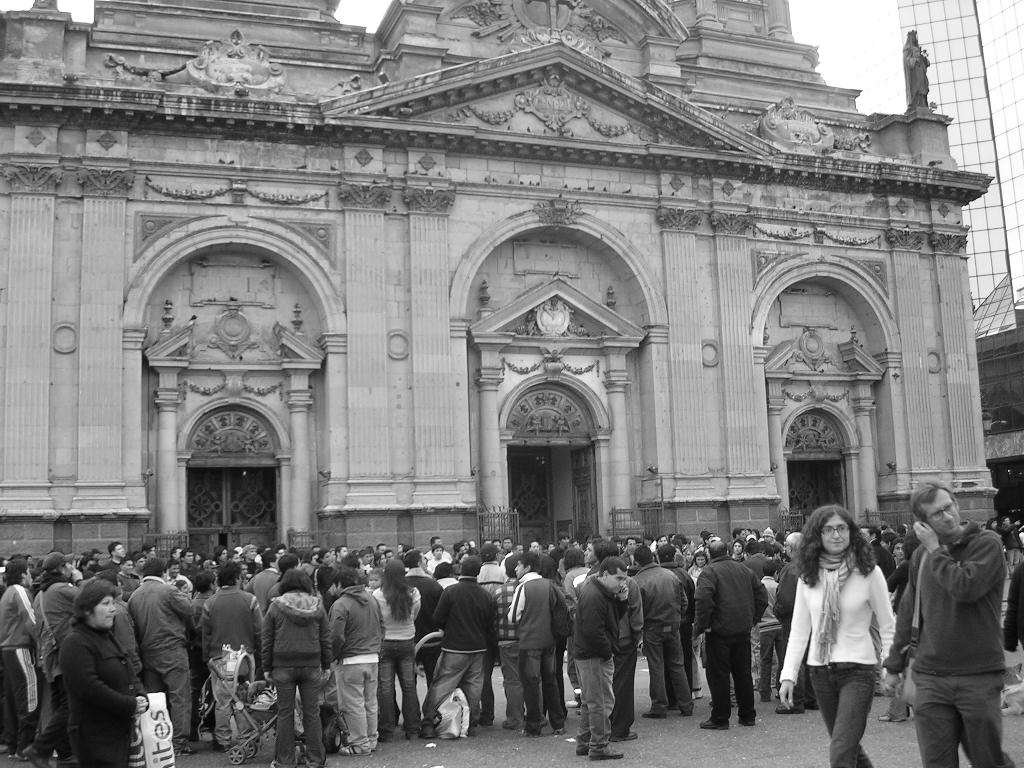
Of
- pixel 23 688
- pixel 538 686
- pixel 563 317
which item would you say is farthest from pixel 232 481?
pixel 538 686

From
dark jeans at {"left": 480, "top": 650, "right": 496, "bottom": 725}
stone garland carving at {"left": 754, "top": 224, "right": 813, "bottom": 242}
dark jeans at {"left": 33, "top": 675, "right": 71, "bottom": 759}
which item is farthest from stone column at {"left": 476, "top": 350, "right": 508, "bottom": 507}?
dark jeans at {"left": 33, "top": 675, "right": 71, "bottom": 759}

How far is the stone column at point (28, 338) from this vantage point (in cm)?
2445

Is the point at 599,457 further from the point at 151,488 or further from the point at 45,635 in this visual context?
the point at 45,635

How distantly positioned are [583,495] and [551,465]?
5.35 feet

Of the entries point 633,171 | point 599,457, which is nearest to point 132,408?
point 599,457

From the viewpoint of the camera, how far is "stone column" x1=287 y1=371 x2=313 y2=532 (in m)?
27.4

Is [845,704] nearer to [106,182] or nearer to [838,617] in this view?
[838,617]

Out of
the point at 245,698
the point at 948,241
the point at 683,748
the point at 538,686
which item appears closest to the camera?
the point at 683,748

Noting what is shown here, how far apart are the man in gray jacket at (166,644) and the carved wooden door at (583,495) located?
18923mm

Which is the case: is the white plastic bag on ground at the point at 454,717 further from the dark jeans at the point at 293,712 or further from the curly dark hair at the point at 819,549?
the curly dark hair at the point at 819,549

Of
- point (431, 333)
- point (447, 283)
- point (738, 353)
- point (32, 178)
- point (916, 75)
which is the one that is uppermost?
point (916, 75)

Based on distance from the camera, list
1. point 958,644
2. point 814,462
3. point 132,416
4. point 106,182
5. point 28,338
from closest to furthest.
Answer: point 958,644 < point 28,338 < point 132,416 < point 106,182 < point 814,462

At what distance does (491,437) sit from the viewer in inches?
1133

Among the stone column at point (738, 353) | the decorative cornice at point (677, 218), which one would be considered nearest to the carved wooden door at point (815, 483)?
the stone column at point (738, 353)
